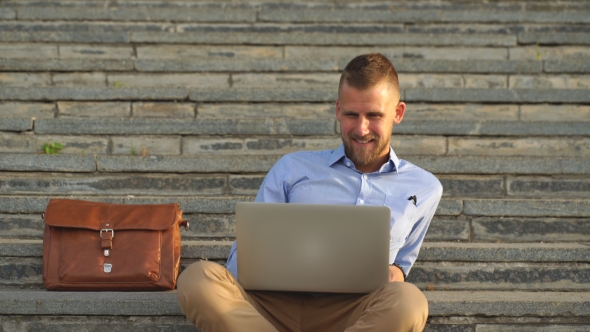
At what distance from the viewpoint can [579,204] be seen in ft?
11.6

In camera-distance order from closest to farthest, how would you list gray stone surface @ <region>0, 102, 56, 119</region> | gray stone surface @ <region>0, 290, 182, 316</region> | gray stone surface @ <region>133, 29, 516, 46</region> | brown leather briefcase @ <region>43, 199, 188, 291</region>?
gray stone surface @ <region>0, 290, 182, 316</region>
brown leather briefcase @ <region>43, 199, 188, 291</region>
gray stone surface @ <region>0, 102, 56, 119</region>
gray stone surface @ <region>133, 29, 516, 46</region>

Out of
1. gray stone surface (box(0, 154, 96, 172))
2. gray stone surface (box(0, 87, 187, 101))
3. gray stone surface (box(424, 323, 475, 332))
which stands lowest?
gray stone surface (box(424, 323, 475, 332))

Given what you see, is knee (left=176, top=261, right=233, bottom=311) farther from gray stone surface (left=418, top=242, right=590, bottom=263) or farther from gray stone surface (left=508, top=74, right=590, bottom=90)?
gray stone surface (left=508, top=74, right=590, bottom=90)

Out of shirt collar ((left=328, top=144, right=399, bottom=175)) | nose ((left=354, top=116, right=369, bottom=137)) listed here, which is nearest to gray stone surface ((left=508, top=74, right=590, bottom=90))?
shirt collar ((left=328, top=144, right=399, bottom=175))

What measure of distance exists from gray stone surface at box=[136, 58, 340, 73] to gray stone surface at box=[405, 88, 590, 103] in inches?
24.7

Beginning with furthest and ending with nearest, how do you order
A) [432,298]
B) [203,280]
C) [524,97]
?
[524,97]
[432,298]
[203,280]

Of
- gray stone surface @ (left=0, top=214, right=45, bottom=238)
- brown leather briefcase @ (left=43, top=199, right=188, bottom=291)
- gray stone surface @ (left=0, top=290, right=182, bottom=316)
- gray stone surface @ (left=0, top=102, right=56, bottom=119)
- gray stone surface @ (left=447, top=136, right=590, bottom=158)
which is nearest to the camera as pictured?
gray stone surface @ (left=0, top=290, right=182, bottom=316)

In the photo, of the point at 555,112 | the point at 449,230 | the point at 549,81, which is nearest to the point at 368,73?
the point at 449,230

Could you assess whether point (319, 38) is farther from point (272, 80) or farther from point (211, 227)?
point (211, 227)

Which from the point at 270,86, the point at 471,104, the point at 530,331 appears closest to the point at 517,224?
the point at 530,331

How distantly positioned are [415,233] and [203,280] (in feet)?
2.83

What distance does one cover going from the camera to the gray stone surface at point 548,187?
3797mm

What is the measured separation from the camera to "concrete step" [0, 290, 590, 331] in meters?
2.86

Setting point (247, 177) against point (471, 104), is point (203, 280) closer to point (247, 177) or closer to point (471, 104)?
point (247, 177)
